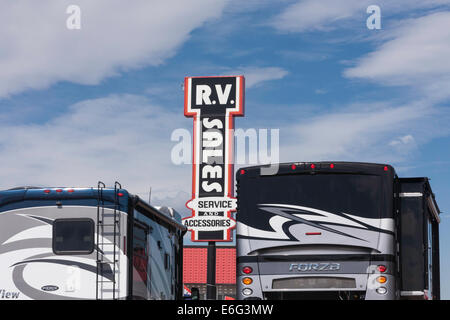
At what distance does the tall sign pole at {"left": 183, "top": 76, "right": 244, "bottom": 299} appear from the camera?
103 ft

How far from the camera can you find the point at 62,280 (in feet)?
46.4

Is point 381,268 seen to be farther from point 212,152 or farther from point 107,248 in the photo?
point 212,152

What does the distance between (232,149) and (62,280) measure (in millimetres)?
18522

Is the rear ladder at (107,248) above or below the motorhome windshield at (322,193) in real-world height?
below

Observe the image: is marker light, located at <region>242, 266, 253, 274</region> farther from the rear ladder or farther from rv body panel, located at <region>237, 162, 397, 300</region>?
the rear ladder

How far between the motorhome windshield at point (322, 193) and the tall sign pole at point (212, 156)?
53.7ft

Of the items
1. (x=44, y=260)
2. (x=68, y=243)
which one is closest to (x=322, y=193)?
(x=68, y=243)

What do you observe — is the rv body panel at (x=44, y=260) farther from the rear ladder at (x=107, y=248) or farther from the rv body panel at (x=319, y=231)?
the rv body panel at (x=319, y=231)

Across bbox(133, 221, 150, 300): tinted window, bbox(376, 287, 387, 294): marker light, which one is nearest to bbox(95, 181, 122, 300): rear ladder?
bbox(133, 221, 150, 300): tinted window

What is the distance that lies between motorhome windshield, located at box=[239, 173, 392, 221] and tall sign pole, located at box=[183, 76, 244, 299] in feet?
53.7

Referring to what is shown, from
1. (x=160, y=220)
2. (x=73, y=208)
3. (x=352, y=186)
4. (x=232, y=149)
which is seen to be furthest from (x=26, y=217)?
(x=232, y=149)

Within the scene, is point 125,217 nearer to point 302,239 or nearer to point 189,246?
point 302,239

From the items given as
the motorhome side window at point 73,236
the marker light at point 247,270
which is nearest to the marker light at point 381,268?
the marker light at point 247,270

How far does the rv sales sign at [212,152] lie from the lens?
31422mm
